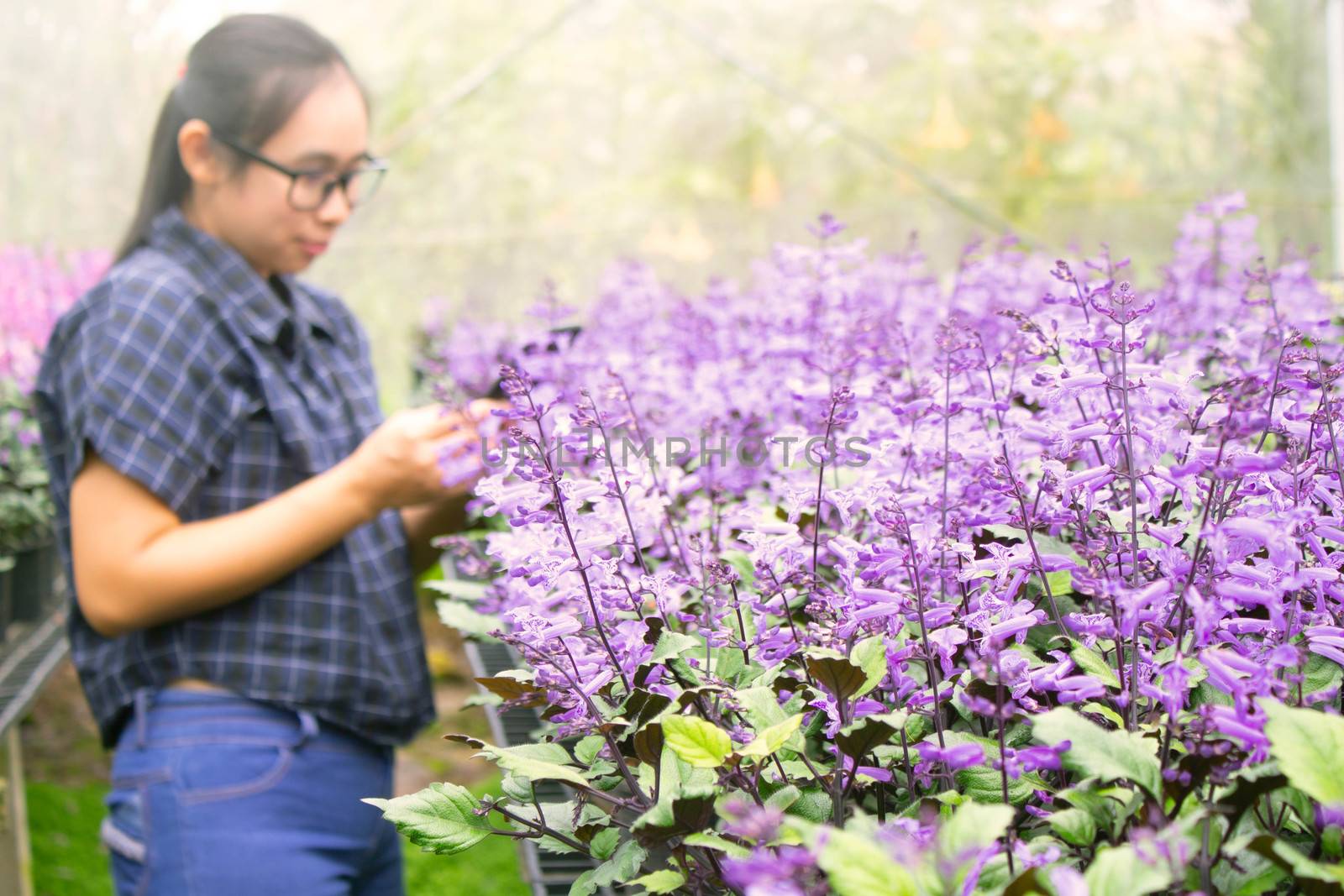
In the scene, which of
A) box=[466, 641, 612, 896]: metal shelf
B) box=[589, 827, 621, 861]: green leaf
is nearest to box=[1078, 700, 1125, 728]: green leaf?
box=[589, 827, 621, 861]: green leaf

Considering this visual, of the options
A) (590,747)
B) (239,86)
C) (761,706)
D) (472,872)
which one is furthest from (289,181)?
(472,872)

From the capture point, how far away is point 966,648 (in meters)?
0.93

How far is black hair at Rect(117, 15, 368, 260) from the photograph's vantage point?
201 cm


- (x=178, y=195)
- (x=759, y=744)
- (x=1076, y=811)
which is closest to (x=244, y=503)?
(x=178, y=195)

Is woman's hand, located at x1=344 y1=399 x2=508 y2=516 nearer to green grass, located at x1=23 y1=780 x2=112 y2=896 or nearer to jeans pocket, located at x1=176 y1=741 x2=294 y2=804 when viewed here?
jeans pocket, located at x1=176 y1=741 x2=294 y2=804

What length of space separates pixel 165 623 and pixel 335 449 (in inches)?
16.2

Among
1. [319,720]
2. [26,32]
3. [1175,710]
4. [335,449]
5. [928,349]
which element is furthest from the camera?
[26,32]

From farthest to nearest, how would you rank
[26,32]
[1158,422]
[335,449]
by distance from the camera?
[26,32], [335,449], [1158,422]

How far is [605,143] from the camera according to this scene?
614cm

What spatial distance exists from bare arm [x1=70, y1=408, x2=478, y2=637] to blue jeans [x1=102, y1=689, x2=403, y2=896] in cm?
18

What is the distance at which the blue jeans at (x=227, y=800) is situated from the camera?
1886 mm

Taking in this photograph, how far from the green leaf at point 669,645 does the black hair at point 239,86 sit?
4.74 ft

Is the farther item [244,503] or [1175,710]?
[244,503]

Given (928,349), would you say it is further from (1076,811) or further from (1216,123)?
(1216,123)
